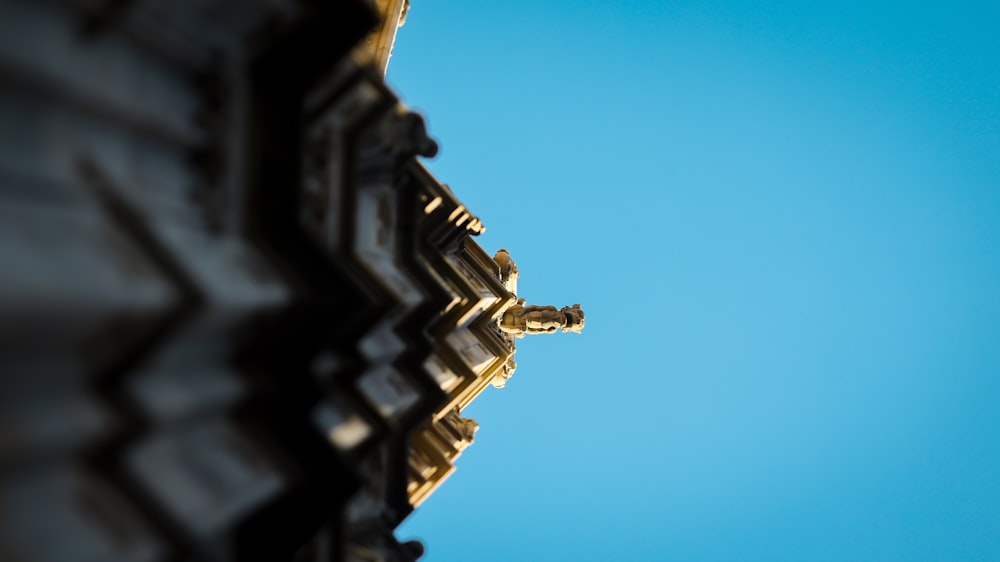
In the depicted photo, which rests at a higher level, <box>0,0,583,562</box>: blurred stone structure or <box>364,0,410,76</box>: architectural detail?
<box>364,0,410,76</box>: architectural detail

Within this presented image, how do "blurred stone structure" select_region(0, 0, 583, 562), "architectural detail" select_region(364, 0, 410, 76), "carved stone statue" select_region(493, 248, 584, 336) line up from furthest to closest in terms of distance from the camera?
"carved stone statue" select_region(493, 248, 584, 336), "architectural detail" select_region(364, 0, 410, 76), "blurred stone structure" select_region(0, 0, 583, 562)

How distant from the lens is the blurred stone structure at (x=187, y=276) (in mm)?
5852

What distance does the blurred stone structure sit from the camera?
5.85 m

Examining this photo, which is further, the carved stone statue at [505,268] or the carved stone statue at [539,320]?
the carved stone statue at [539,320]

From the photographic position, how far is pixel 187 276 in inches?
270

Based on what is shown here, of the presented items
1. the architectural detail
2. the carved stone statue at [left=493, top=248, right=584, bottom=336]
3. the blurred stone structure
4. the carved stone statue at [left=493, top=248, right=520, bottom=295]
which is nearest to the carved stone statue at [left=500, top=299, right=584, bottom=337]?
the carved stone statue at [left=493, top=248, right=584, bottom=336]

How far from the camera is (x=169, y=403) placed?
718 cm

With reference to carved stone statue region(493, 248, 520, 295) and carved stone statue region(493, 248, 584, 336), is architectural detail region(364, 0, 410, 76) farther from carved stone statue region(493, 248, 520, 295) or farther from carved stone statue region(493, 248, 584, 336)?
carved stone statue region(493, 248, 584, 336)

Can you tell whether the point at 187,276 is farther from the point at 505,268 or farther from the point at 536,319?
the point at 536,319

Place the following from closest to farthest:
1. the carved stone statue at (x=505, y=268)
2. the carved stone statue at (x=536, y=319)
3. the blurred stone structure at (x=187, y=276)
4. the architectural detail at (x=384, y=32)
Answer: the blurred stone structure at (x=187, y=276) < the architectural detail at (x=384, y=32) < the carved stone statue at (x=505, y=268) < the carved stone statue at (x=536, y=319)

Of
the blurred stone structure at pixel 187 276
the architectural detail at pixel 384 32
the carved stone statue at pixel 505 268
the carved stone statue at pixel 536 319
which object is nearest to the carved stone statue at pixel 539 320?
the carved stone statue at pixel 536 319

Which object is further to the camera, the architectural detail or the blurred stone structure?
the architectural detail

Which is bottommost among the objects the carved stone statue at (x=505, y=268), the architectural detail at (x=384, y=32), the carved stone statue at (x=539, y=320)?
the carved stone statue at (x=539, y=320)

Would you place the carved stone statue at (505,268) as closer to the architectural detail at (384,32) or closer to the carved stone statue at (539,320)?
the carved stone statue at (539,320)
